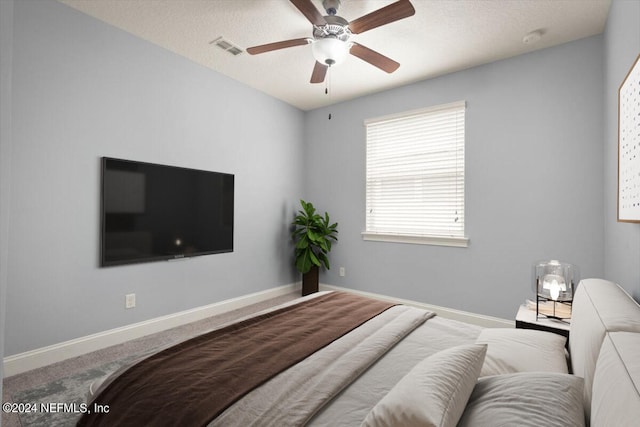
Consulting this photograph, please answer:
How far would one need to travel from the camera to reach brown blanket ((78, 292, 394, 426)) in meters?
1.07

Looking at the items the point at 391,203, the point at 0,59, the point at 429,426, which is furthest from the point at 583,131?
the point at 0,59

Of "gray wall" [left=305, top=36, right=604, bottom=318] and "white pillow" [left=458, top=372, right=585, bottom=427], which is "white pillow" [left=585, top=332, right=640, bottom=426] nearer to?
"white pillow" [left=458, top=372, right=585, bottom=427]

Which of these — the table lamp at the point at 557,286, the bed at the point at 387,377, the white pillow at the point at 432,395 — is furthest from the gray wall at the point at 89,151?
the table lamp at the point at 557,286

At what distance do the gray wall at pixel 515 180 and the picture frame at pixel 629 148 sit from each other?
1094 millimetres

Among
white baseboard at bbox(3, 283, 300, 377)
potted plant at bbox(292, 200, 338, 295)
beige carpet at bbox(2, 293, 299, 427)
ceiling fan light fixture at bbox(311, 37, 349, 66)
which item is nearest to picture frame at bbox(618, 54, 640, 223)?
ceiling fan light fixture at bbox(311, 37, 349, 66)

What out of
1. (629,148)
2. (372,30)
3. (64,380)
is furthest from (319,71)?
(64,380)

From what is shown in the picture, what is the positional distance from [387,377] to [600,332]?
2.42 ft

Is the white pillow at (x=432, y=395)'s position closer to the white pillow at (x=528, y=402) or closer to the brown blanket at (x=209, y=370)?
the white pillow at (x=528, y=402)

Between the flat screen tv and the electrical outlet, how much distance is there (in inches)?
12.9

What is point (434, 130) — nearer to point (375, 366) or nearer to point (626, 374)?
point (375, 366)

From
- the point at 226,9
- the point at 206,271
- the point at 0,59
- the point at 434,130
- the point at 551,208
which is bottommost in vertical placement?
the point at 206,271

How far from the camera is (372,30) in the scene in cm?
277

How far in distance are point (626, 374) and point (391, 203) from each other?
11.2 ft

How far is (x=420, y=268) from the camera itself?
3.75 metres
